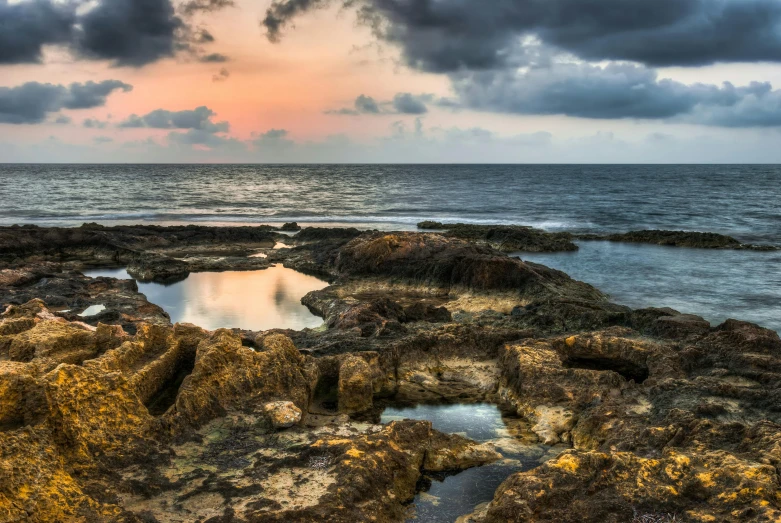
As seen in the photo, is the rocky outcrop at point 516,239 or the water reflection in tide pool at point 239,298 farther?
the rocky outcrop at point 516,239

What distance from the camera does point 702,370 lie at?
10.0 meters

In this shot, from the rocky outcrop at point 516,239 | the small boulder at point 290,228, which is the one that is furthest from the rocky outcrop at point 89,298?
the small boulder at point 290,228

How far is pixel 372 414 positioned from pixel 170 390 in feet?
10.5

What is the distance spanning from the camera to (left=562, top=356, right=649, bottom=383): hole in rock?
10847 millimetres

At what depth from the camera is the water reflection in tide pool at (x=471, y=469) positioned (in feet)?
22.2

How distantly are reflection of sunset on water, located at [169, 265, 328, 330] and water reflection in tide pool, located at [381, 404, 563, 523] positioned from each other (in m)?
7.92

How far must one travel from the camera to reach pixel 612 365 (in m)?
11.2

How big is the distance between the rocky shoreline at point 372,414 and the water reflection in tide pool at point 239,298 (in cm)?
210

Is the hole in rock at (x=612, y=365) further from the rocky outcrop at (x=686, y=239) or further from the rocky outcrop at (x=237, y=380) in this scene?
the rocky outcrop at (x=686, y=239)

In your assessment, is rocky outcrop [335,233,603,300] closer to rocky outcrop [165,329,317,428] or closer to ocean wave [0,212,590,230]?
rocky outcrop [165,329,317,428]

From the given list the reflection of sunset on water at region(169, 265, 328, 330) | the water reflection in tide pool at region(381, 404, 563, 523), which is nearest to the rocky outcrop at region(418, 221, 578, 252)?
the reflection of sunset on water at region(169, 265, 328, 330)

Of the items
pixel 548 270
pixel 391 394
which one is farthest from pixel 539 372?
pixel 548 270

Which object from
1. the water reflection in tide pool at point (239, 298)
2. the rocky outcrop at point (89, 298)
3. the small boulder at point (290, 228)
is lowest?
the water reflection in tide pool at point (239, 298)

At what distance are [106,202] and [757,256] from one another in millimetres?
62823
